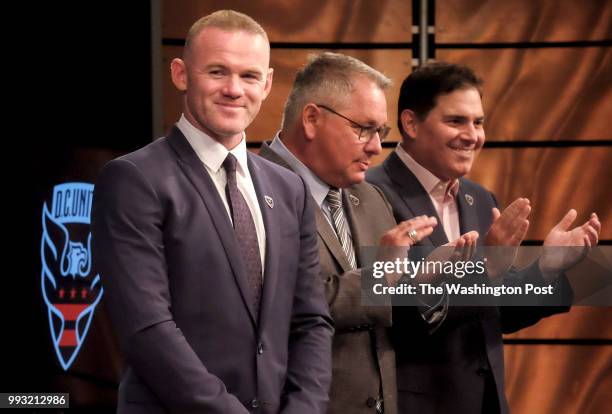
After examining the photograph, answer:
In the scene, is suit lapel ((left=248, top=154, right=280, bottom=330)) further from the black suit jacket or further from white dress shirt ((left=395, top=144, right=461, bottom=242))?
white dress shirt ((left=395, top=144, right=461, bottom=242))

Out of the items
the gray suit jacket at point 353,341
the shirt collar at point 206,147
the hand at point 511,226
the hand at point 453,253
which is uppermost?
the shirt collar at point 206,147

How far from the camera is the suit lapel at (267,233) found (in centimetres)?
204

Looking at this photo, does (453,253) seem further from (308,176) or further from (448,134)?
(448,134)

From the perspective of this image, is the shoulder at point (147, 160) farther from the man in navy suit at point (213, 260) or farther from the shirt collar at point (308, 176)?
the shirt collar at point (308, 176)

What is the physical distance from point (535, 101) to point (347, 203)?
2.55 metres

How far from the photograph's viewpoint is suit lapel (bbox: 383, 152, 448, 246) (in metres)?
2.94

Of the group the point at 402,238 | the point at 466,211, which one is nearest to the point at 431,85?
the point at 466,211

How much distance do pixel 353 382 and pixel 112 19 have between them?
2.95 m

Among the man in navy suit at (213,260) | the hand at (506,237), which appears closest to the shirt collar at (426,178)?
the hand at (506,237)

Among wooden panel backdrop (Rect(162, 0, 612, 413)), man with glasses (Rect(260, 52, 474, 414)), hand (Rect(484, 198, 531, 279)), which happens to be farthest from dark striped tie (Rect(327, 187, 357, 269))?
wooden panel backdrop (Rect(162, 0, 612, 413))

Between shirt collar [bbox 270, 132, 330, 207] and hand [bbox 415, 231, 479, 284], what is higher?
shirt collar [bbox 270, 132, 330, 207]

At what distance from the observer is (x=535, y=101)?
4973 mm

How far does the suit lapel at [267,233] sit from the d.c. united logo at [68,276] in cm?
273

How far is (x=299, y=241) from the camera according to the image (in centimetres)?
221
